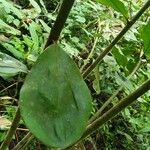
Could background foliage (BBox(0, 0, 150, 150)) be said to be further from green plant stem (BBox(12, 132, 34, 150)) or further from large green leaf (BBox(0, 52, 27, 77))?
large green leaf (BBox(0, 52, 27, 77))

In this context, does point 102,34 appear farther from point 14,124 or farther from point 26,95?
point 26,95

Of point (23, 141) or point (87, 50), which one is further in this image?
point (87, 50)

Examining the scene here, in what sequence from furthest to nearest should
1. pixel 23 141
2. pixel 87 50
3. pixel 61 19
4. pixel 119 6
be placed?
pixel 87 50 < pixel 23 141 < pixel 119 6 < pixel 61 19

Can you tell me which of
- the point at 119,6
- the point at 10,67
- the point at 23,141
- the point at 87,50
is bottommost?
the point at 87,50

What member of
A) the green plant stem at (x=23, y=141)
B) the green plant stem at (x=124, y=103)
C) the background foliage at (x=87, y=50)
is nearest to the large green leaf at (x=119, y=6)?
the green plant stem at (x=124, y=103)

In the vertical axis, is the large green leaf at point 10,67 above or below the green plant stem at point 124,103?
below

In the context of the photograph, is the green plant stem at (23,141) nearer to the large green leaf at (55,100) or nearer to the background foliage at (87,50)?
the large green leaf at (55,100)

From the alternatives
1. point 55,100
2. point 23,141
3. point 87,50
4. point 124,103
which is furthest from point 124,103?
point 87,50

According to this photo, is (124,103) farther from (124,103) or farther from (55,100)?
(55,100)

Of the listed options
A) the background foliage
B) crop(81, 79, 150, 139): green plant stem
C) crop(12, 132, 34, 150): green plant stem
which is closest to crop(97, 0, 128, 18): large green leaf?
crop(81, 79, 150, 139): green plant stem
